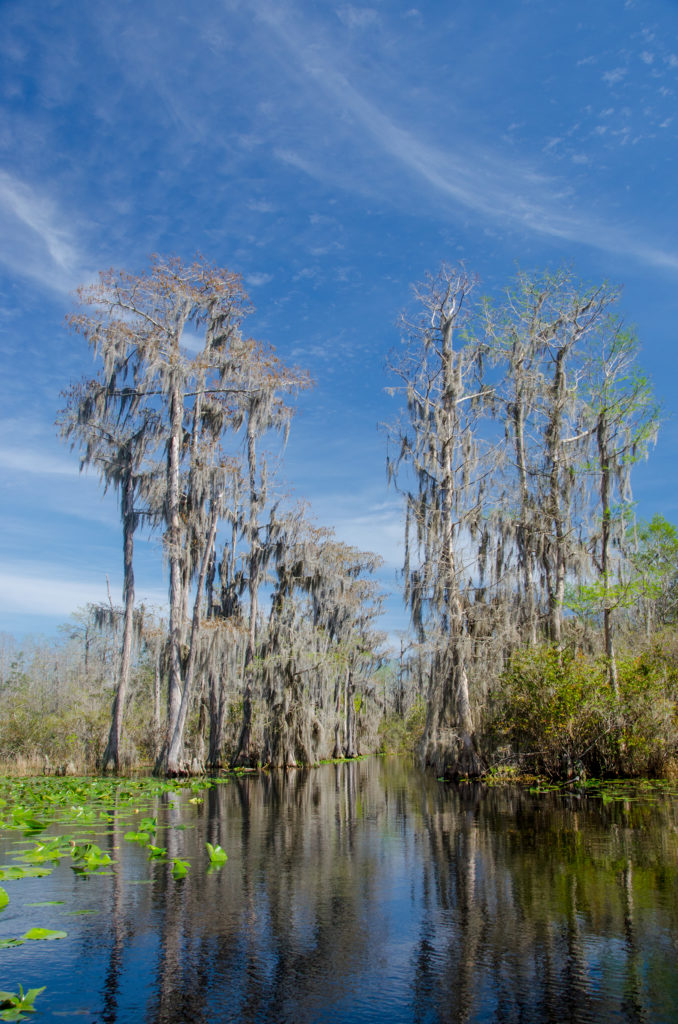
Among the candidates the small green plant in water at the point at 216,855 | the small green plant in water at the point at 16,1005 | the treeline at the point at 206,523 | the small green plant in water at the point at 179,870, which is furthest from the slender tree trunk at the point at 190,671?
the small green plant in water at the point at 16,1005

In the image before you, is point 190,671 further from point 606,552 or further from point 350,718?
point 350,718

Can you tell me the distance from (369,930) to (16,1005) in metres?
2.38

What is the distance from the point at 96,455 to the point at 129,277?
5.61 m

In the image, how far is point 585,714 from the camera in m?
14.6

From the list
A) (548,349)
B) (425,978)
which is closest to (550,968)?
(425,978)

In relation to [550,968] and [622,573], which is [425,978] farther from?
[622,573]

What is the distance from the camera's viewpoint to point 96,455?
22328 millimetres

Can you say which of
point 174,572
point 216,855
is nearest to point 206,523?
point 174,572

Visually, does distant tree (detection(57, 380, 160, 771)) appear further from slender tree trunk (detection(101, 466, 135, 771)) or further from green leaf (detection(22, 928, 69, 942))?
green leaf (detection(22, 928, 69, 942))

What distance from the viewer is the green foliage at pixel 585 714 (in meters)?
14.3

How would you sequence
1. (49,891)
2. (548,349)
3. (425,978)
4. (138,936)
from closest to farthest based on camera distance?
(425,978)
(138,936)
(49,891)
(548,349)

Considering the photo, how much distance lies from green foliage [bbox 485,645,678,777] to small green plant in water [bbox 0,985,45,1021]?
12.6 metres

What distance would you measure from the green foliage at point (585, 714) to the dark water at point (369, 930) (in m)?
5.42

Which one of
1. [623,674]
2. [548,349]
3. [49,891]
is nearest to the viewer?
[49,891]
